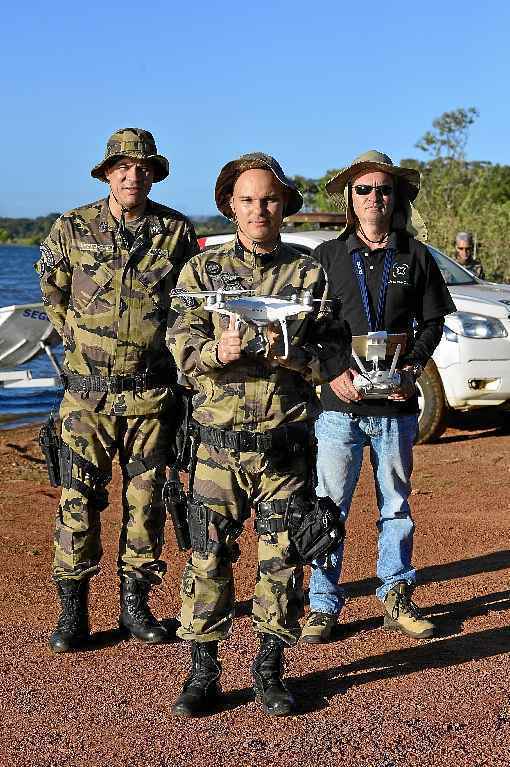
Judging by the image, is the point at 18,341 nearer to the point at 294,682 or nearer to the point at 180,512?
the point at 180,512

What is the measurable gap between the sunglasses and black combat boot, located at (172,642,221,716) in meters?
2.15

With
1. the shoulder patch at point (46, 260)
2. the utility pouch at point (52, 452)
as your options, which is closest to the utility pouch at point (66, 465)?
the utility pouch at point (52, 452)

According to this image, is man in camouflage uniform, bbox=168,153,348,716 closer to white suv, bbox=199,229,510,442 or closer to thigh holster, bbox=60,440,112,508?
thigh holster, bbox=60,440,112,508

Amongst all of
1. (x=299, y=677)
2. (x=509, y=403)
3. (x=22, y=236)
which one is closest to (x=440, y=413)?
(x=509, y=403)

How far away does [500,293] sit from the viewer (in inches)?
435

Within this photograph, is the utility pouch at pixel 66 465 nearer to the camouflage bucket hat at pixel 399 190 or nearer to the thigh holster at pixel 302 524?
the thigh holster at pixel 302 524

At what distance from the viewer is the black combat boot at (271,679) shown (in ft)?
13.7

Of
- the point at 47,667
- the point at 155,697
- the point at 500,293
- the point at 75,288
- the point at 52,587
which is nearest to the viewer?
the point at 155,697

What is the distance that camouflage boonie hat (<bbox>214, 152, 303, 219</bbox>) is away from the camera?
13.2ft

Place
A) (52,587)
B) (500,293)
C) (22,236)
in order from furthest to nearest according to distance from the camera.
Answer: (22,236) → (500,293) → (52,587)

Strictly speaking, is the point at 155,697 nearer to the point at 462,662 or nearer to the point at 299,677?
the point at 299,677

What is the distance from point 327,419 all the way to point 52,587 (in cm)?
197

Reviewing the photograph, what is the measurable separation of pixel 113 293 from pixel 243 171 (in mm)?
1204

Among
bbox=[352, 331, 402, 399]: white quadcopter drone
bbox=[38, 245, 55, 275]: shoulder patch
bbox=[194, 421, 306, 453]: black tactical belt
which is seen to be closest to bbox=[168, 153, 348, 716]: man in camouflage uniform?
bbox=[194, 421, 306, 453]: black tactical belt
